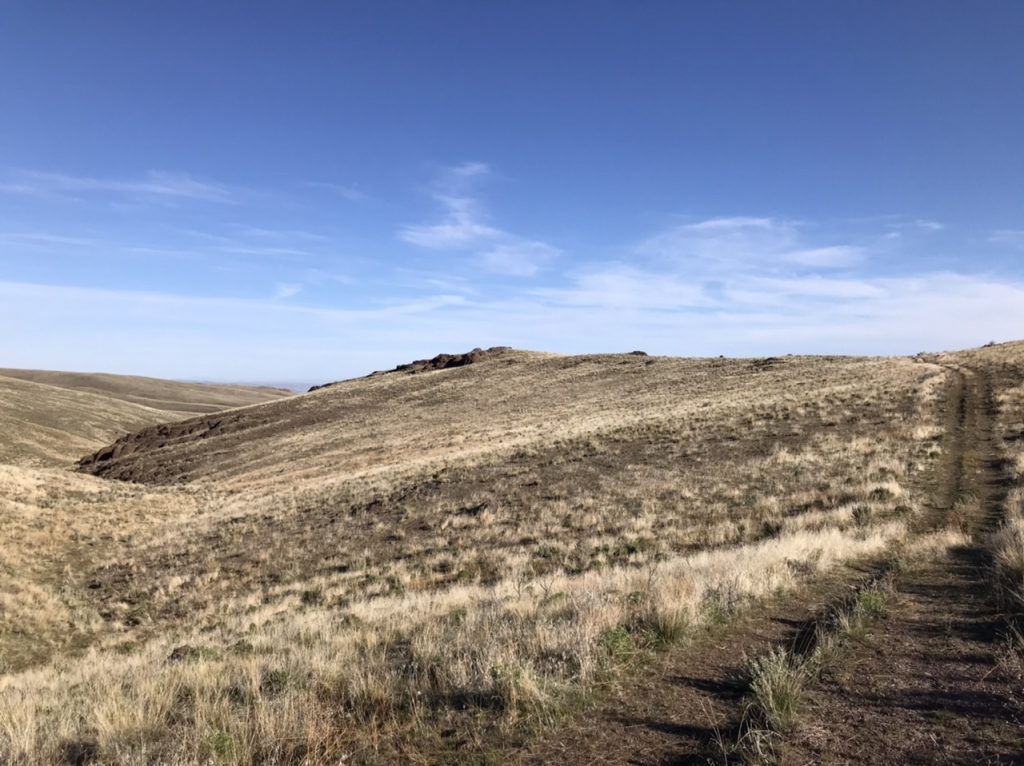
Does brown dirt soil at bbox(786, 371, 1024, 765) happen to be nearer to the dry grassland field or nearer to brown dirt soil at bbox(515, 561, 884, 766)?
the dry grassland field

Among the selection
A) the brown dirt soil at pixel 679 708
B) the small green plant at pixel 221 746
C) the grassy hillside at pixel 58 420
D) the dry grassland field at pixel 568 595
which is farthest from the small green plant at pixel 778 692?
the grassy hillside at pixel 58 420

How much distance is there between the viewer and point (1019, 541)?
820 centimetres

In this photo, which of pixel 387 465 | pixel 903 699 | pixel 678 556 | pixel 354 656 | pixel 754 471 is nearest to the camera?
pixel 903 699

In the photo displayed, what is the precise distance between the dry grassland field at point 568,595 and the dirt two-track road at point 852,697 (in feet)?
0.10

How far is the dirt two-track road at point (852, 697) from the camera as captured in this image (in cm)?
424

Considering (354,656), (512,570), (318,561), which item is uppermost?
(354,656)

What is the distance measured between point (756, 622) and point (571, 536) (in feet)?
29.1

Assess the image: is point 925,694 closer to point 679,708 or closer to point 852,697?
point 852,697

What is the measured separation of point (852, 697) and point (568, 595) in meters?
4.36

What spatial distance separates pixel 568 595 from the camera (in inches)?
348

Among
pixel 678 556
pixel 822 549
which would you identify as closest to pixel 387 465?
pixel 678 556

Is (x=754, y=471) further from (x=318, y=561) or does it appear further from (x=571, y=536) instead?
(x=318, y=561)

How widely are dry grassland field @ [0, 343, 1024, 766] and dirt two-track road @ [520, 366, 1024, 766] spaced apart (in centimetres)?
3

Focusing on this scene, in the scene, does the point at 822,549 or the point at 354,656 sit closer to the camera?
the point at 354,656
